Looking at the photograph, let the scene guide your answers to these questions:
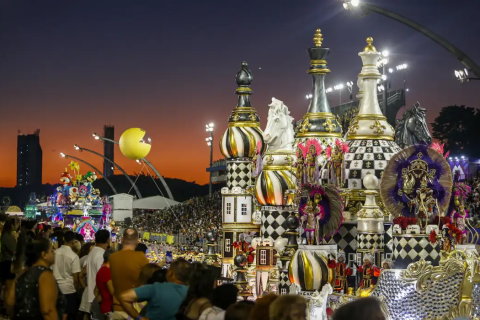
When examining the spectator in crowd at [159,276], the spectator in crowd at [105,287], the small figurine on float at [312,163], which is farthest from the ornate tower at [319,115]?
the spectator in crowd at [159,276]

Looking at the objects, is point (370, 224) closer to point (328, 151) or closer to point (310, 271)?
point (310, 271)

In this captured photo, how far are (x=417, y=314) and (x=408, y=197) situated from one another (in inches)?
144

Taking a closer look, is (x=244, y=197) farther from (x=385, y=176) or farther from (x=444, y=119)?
(x=444, y=119)

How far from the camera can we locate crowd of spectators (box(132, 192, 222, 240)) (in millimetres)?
39378

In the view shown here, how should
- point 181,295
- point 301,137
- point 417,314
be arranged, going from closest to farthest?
1. point 181,295
2. point 417,314
3. point 301,137

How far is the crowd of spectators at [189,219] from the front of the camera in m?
39.4

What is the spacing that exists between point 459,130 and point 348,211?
35908 mm

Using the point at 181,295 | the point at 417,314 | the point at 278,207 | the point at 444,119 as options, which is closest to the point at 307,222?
the point at 417,314

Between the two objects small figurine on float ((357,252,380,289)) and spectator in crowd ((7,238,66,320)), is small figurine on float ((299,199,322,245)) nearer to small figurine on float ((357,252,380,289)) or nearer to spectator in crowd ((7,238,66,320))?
small figurine on float ((357,252,380,289))

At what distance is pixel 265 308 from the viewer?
7.07m

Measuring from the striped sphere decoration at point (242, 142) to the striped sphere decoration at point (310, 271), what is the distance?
8.21m

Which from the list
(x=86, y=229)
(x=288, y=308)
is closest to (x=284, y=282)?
(x=288, y=308)

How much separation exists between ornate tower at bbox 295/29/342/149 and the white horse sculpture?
0.27 metres

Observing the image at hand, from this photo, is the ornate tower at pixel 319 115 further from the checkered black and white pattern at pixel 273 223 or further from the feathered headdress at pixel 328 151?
the checkered black and white pattern at pixel 273 223
